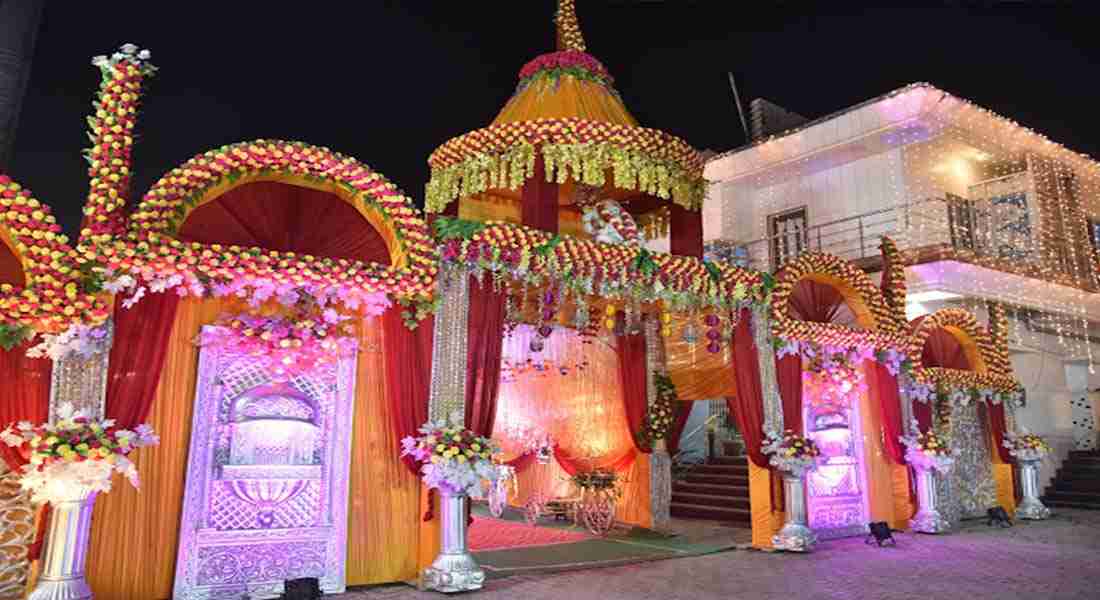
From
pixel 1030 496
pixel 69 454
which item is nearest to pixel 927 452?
pixel 1030 496

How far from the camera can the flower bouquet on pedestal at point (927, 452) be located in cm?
1016

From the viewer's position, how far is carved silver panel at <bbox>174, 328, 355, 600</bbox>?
577 centimetres

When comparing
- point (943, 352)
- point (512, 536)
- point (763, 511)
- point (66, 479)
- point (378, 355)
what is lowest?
point (512, 536)

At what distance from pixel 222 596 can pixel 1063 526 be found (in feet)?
39.6

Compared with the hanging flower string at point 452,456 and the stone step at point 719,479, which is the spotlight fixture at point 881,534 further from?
the hanging flower string at point 452,456

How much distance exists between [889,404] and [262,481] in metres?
8.77

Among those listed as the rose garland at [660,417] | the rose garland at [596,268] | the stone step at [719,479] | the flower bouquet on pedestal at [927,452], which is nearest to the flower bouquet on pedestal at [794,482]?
the rose garland at [660,417]

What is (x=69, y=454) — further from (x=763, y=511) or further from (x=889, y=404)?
(x=889, y=404)

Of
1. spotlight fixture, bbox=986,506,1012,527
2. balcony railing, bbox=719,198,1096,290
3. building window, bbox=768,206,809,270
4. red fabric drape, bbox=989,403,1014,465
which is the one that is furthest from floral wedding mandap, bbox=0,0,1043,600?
building window, bbox=768,206,809,270

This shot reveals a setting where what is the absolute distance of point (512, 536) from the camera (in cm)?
984

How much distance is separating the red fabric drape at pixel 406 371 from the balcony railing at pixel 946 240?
32.9ft

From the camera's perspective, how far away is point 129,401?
549cm

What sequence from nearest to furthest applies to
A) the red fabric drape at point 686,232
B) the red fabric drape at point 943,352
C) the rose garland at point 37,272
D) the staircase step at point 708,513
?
1. the rose garland at point 37,272
2. the red fabric drape at point 686,232
3. the staircase step at point 708,513
4. the red fabric drape at point 943,352

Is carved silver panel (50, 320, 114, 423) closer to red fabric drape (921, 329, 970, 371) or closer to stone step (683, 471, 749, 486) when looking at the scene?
stone step (683, 471, 749, 486)
